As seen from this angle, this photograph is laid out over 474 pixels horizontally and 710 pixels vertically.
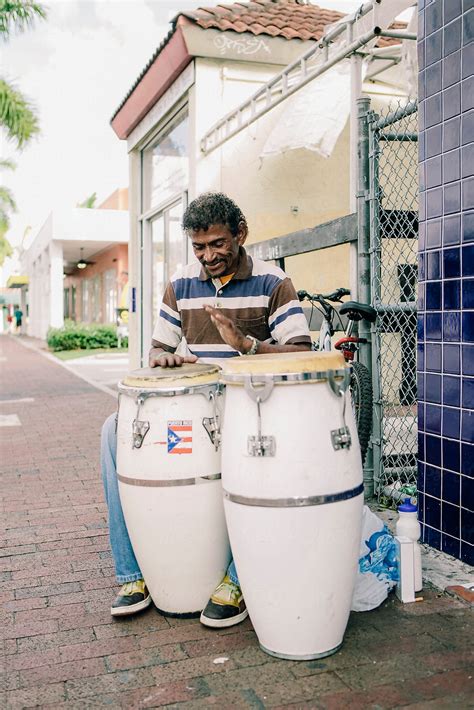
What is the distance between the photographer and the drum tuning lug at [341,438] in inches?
99.6

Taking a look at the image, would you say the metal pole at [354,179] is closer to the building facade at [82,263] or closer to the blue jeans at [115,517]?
the blue jeans at [115,517]

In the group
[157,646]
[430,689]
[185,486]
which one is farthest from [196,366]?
[430,689]

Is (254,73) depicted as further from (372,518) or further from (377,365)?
(372,518)

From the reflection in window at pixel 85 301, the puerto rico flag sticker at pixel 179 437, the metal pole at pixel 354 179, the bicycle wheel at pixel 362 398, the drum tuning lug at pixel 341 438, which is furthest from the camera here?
the reflection in window at pixel 85 301

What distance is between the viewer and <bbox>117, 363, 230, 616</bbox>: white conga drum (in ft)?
9.27

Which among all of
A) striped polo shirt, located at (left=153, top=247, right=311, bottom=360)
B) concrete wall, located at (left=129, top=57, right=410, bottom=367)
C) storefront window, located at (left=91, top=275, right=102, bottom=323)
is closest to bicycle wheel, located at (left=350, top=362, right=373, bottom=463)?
striped polo shirt, located at (left=153, top=247, right=311, bottom=360)

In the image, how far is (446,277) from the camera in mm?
3537

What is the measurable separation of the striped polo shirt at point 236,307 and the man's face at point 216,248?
0.08m

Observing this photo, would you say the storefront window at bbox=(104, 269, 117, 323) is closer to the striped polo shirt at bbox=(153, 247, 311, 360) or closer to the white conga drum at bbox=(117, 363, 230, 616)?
the striped polo shirt at bbox=(153, 247, 311, 360)

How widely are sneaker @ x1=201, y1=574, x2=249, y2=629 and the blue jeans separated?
0.39 m

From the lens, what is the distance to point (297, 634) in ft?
8.57

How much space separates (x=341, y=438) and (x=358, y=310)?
6.43 ft

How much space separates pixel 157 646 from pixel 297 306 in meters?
1.50

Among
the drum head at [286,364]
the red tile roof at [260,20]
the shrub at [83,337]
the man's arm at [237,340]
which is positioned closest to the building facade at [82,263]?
the shrub at [83,337]
